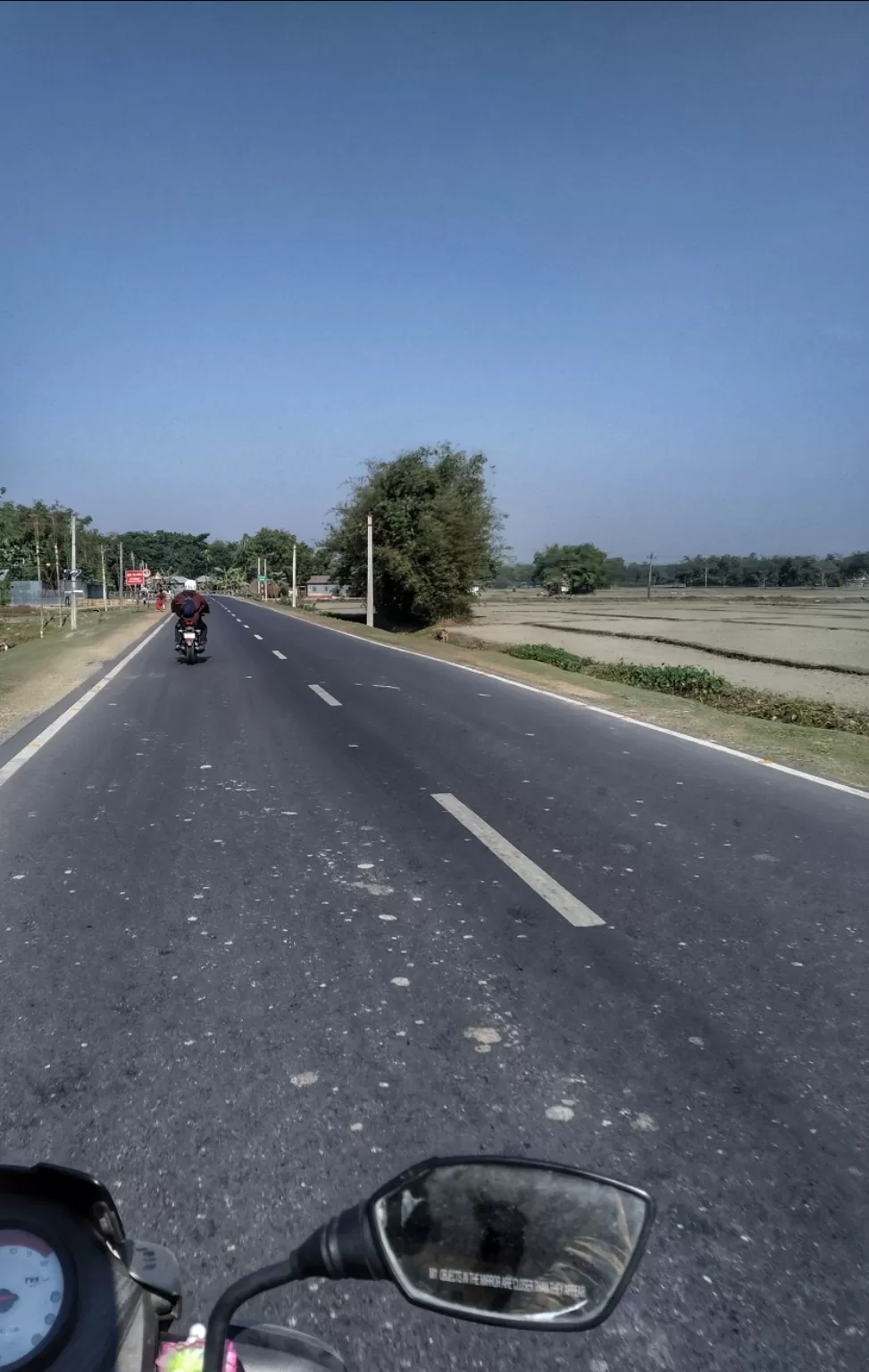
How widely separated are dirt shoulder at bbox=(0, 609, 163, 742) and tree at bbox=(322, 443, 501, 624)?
53.8ft

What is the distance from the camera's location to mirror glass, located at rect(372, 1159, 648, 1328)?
1.36 meters

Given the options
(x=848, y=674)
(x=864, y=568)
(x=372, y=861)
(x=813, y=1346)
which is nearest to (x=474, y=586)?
(x=848, y=674)

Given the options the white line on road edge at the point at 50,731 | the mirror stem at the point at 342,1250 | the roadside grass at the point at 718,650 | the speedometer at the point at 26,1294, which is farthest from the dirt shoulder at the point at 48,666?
the roadside grass at the point at 718,650

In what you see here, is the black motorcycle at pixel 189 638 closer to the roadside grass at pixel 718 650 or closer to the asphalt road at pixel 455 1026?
the asphalt road at pixel 455 1026

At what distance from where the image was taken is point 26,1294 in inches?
60.8

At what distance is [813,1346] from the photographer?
2234 mm

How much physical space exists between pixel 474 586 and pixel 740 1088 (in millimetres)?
48834

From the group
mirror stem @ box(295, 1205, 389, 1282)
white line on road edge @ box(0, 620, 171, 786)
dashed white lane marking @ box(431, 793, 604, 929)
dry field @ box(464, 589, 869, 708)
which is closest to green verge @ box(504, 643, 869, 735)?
dry field @ box(464, 589, 869, 708)

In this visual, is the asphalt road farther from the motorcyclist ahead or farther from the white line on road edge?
the motorcyclist ahead

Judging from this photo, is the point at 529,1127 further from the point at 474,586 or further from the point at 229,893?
the point at 474,586

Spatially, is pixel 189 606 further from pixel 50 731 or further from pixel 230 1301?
pixel 230 1301

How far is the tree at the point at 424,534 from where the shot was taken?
48.4 metres

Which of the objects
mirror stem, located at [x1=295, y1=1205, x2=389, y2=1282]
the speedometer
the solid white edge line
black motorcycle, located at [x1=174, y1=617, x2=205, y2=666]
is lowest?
the solid white edge line

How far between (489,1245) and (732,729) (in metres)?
11.6
